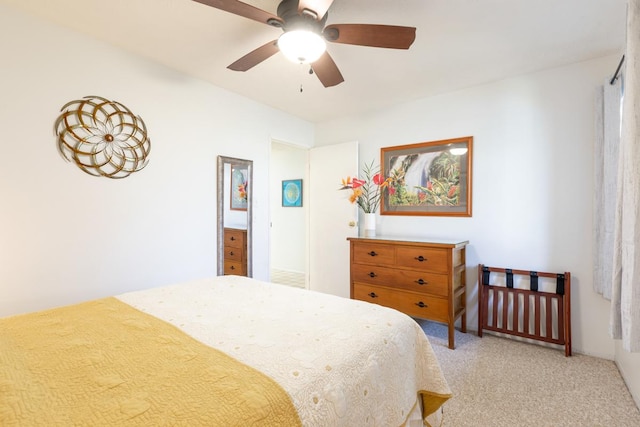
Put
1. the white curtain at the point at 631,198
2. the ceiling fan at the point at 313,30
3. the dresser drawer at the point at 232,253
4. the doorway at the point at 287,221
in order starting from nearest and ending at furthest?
1. the white curtain at the point at 631,198
2. the ceiling fan at the point at 313,30
3. the dresser drawer at the point at 232,253
4. the doorway at the point at 287,221

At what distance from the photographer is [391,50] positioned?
229 centimetres

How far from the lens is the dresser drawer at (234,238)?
310 centimetres

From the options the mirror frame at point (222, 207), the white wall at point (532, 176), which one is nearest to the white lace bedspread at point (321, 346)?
the mirror frame at point (222, 207)

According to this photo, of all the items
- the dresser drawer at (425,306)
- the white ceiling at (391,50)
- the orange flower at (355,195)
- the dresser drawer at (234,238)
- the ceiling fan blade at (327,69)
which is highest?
the white ceiling at (391,50)

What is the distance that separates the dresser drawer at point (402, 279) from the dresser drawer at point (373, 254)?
55mm

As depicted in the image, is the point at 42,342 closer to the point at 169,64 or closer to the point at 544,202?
the point at 169,64

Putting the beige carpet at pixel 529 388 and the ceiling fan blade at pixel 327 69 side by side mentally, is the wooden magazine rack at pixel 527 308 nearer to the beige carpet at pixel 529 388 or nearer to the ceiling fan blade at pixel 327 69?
the beige carpet at pixel 529 388

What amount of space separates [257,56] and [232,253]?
6.36 feet

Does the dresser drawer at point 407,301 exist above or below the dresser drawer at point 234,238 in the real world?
below

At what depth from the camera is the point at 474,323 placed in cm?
301

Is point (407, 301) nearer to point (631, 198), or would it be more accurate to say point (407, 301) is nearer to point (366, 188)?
point (366, 188)

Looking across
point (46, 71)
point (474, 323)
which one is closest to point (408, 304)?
point (474, 323)

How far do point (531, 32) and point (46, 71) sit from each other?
3.24 m

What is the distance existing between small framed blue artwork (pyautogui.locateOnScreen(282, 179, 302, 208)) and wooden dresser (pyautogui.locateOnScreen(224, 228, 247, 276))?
2.35 metres
